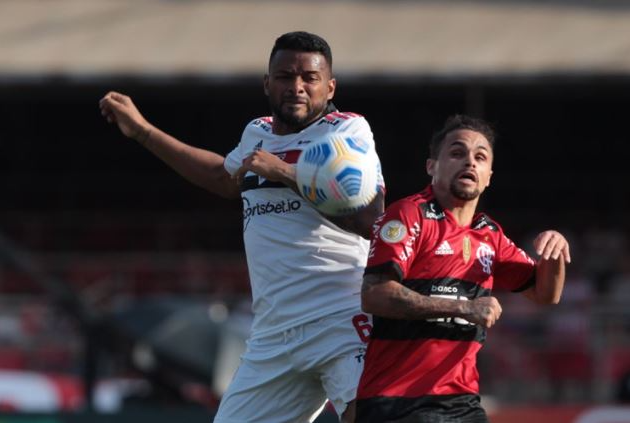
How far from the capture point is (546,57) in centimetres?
1638

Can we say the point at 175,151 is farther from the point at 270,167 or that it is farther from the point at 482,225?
the point at 482,225

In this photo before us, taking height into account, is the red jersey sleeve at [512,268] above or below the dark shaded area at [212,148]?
below

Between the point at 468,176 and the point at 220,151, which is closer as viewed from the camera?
the point at 468,176

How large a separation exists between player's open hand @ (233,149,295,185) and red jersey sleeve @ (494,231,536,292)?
850 mm

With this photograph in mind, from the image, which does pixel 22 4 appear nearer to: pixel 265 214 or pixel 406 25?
pixel 406 25

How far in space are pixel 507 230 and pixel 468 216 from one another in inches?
475

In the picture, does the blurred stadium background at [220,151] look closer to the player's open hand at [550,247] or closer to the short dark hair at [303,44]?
the player's open hand at [550,247]

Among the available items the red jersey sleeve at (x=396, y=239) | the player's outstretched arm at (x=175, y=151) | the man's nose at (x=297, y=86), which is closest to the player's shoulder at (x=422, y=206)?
the red jersey sleeve at (x=396, y=239)

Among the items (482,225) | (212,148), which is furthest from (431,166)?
(212,148)

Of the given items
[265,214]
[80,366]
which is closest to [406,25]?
[80,366]

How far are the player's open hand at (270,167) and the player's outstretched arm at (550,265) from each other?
0.96m

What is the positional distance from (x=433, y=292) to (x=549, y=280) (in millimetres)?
525

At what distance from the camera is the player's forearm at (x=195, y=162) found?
6.10 metres

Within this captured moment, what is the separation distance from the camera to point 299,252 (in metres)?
5.45
